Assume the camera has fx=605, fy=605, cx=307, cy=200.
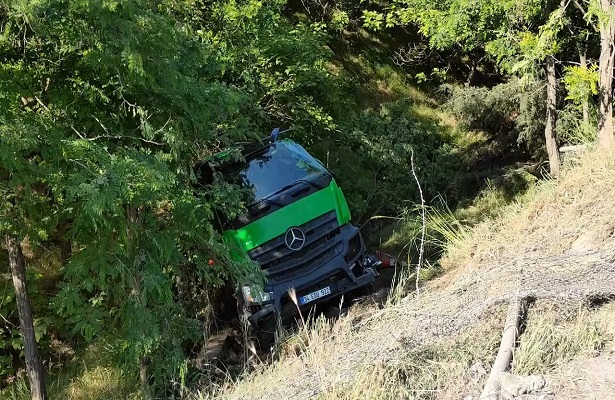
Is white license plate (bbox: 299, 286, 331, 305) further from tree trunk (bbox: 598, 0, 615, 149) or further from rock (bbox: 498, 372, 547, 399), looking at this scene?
tree trunk (bbox: 598, 0, 615, 149)

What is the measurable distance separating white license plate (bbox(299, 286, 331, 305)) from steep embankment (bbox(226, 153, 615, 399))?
562mm

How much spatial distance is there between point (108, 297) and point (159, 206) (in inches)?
40.6

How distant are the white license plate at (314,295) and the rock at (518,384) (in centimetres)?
304

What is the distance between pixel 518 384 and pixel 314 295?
324 centimetres

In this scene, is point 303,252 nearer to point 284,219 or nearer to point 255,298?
point 284,219

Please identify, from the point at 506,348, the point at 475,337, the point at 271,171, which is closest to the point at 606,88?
the point at 271,171

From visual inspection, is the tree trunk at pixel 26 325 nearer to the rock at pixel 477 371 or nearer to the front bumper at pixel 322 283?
the front bumper at pixel 322 283

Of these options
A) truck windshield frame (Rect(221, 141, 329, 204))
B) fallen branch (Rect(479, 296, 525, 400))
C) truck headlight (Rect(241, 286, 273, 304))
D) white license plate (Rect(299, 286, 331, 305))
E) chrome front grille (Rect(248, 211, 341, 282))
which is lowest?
Answer: fallen branch (Rect(479, 296, 525, 400))

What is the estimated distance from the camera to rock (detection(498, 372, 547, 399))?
12.9 ft

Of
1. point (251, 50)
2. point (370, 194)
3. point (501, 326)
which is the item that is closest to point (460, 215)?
point (370, 194)

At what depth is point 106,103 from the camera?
535 centimetres

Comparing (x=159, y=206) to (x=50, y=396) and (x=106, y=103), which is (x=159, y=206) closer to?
(x=106, y=103)

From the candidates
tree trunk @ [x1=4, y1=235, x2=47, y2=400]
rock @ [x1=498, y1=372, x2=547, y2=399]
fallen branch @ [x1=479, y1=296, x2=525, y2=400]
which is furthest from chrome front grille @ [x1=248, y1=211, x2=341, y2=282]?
rock @ [x1=498, y1=372, x2=547, y2=399]

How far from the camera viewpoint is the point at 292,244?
7.04m
